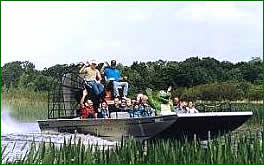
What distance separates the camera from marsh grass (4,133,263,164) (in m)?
6.98

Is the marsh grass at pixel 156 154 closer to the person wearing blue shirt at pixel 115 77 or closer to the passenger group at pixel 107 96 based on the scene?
the passenger group at pixel 107 96

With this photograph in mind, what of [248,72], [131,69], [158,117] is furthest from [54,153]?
[248,72]

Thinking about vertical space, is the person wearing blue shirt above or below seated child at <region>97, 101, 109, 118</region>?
above

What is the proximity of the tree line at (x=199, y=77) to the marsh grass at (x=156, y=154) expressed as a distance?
224 inches

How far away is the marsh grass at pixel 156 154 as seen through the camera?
22.9ft

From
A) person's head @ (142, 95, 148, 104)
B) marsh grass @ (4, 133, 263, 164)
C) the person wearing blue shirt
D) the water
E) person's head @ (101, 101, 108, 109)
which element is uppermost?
the person wearing blue shirt

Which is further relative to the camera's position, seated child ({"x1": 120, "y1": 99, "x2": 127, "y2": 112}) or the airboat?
seated child ({"x1": 120, "y1": 99, "x2": 127, "y2": 112})

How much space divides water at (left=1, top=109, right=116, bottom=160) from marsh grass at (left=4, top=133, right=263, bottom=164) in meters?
0.58

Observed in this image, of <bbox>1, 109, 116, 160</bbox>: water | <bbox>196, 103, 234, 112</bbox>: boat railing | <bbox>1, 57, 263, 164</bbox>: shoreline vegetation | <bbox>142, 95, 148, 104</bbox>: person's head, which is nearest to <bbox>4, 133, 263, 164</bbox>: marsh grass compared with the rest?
<bbox>1, 57, 263, 164</bbox>: shoreline vegetation

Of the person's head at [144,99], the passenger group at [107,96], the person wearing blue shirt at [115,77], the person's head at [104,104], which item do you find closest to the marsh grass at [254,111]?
the passenger group at [107,96]

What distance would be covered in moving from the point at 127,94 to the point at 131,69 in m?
2.65

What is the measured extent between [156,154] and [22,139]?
4729 mm

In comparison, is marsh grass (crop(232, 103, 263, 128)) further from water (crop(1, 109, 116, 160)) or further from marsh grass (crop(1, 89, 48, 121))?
marsh grass (crop(1, 89, 48, 121))

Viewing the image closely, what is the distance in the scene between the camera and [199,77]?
1432cm
